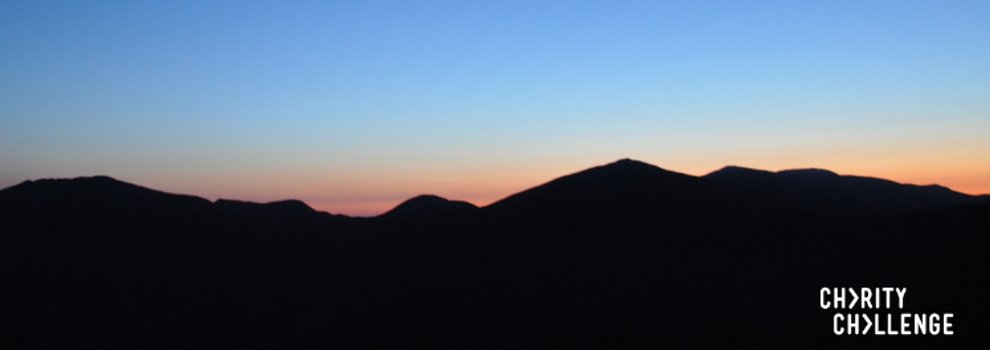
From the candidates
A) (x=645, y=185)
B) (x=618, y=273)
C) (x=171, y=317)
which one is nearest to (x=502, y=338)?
(x=618, y=273)

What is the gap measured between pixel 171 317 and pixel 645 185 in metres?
34.9

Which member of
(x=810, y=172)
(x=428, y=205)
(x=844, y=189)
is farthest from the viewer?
(x=810, y=172)

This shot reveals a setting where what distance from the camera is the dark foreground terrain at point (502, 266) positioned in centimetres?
3080

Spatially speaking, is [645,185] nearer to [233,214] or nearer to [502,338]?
[502,338]

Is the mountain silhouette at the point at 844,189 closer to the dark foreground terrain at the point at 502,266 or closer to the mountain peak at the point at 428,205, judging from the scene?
the dark foreground terrain at the point at 502,266

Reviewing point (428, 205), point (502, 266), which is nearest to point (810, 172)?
point (428, 205)

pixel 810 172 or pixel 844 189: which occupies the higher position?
pixel 810 172

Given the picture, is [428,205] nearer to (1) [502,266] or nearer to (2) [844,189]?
(1) [502,266]

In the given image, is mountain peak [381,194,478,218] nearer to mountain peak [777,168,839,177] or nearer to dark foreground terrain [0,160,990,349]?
dark foreground terrain [0,160,990,349]

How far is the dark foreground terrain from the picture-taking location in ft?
101

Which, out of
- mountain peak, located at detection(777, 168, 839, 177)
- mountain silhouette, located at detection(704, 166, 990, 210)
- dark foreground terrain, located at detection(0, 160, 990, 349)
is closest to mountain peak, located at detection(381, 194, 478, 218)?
dark foreground terrain, located at detection(0, 160, 990, 349)

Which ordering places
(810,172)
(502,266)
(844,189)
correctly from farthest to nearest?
1. (810,172)
2. (844,189)
3. (502,266)

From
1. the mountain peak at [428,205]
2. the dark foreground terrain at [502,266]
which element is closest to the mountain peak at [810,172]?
the dark foreground terrain at [502,266]

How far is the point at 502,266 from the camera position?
145 feet
